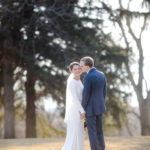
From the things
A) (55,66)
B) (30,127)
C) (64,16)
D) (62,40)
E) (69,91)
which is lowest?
(30,127)

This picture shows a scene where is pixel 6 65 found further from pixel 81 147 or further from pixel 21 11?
pixel 81 147

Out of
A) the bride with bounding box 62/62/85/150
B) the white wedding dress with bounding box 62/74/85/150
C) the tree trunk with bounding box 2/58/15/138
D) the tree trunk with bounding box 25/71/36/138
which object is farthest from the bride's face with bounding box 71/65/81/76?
the tree trunk with bounding box 25/71/36/138

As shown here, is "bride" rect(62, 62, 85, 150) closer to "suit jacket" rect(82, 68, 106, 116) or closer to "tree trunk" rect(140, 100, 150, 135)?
"suit jacket" rect(82, 68, 106, 116)

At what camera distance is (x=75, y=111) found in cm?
557

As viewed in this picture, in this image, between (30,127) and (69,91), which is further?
(30,127)

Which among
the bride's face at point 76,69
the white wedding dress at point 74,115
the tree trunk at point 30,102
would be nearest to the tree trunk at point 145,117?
the tree trunk at point 30,102

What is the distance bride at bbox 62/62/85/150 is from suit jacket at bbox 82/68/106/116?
0.15 meters

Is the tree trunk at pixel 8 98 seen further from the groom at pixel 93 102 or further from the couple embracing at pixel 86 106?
the groom at pixel 93 102

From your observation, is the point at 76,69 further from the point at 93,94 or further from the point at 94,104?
the point at 94,104

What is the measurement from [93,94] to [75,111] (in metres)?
0.47

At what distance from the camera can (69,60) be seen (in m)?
12.4

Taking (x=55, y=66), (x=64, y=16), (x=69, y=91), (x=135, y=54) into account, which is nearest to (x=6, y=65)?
(x=55, y=66)

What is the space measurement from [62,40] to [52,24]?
2.68 feet

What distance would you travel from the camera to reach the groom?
531cm
